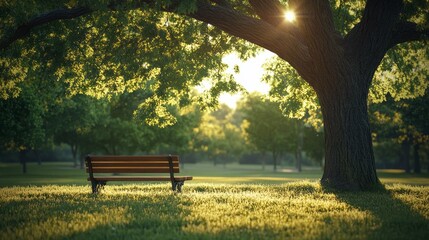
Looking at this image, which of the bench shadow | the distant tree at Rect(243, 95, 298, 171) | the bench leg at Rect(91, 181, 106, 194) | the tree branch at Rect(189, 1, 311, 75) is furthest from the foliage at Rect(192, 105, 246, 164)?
the bench shadow

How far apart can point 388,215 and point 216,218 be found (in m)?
3.25

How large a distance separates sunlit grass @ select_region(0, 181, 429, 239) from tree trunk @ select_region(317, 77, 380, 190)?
5.59 ft

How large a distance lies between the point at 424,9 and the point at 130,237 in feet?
36.2

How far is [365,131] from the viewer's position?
12.6 m

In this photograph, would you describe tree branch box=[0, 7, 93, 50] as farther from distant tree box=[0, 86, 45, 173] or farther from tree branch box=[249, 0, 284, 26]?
distant tree box=[0, 86, 45, 173]

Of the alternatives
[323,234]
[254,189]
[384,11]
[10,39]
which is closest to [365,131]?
[384,11]

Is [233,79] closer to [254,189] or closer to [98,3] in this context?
[254,189]

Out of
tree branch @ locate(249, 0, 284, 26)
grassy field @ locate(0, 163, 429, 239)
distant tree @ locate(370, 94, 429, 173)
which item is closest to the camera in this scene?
grassy field @ locate(0, 163, 429, 239)

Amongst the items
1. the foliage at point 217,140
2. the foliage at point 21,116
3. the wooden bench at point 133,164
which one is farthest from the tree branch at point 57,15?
the foliage at point 217,140

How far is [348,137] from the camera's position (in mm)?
12352

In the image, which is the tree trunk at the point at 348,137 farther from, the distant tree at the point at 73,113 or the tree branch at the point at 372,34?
the distant tree at the point at 73,113

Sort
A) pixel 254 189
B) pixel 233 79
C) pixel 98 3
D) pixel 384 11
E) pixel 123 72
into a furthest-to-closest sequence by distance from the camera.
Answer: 1. pixel 233 79
2. pixel 123 72
3. pixel 254 189
4. pixel 384 11
5. pixel 98 3

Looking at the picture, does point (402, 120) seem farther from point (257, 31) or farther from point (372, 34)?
point (257, 31)

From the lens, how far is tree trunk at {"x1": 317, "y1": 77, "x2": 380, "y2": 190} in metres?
12.4
